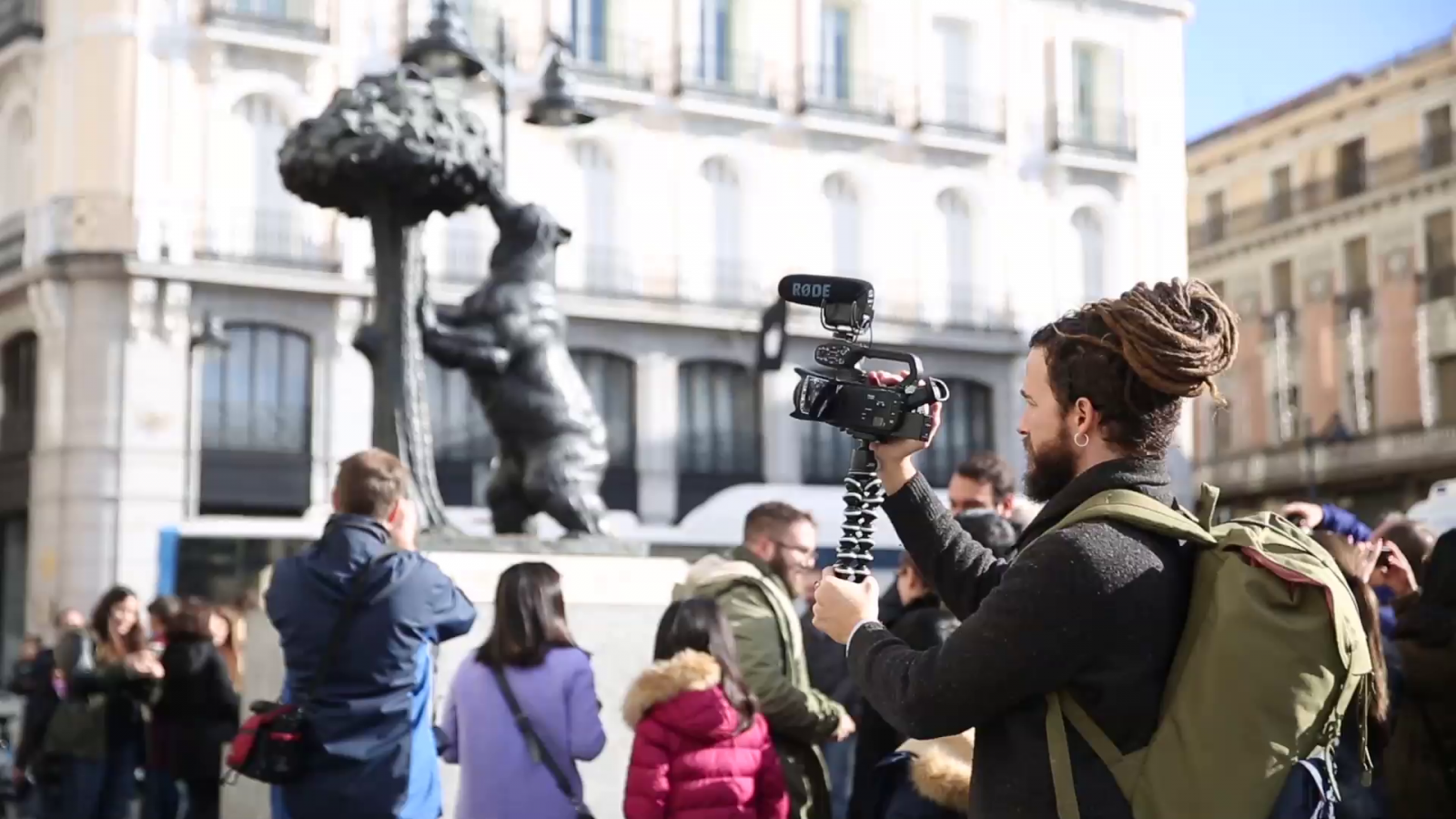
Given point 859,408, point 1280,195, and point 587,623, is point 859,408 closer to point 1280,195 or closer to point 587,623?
point 587,623

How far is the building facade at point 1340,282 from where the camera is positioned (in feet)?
117

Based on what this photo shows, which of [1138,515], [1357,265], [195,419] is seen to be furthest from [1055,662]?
[1357,265]

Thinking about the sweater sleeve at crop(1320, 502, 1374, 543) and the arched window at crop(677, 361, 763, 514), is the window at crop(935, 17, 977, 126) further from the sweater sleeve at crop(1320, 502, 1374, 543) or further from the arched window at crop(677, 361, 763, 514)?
the sweater sleeve at crop(1320, 502, 1374, 543)

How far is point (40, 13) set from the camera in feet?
87.6

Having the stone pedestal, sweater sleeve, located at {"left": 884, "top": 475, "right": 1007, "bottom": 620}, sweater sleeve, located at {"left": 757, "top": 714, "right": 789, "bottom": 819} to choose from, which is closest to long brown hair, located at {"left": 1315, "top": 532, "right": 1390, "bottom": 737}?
sweater sleeve, located at {"left": 884, "top": 475, "right": 1007, "bottom": 620}

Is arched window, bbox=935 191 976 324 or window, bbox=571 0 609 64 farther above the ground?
window, bbox=571 0 609 64

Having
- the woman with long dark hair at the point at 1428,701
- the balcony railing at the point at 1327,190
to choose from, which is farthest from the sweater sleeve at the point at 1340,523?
the balcony railing at the point at 1327,190

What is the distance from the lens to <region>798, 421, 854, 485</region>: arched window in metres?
29.7

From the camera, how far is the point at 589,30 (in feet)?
95.1

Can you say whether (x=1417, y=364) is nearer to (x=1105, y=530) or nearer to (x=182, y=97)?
(x=182, y=97)

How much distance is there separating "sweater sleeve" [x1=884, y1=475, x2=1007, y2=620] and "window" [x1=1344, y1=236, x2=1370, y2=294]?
122 feet

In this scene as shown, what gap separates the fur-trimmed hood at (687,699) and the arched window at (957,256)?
26.9 metres

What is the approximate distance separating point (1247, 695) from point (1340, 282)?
38.5 metres

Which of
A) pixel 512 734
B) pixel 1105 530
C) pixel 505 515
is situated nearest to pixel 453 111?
pixel 505 515
